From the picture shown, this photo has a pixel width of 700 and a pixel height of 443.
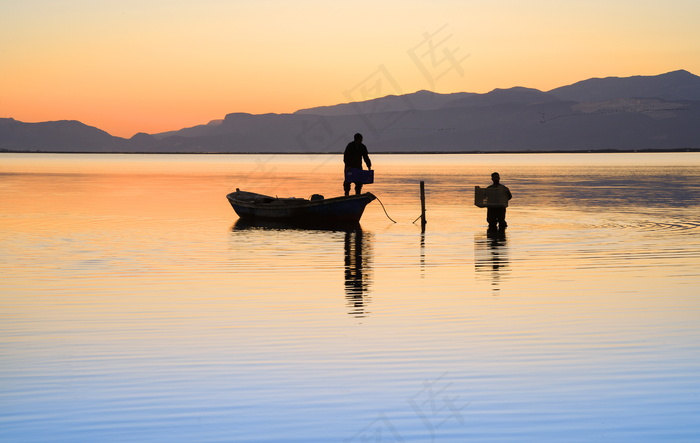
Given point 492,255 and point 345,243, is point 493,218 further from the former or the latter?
point 492,255

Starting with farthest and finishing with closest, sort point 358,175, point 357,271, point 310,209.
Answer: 1. point 310,209
2. point 358,175
3. point 357,271

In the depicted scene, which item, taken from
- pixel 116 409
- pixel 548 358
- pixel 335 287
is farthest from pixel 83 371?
pixel 335 287

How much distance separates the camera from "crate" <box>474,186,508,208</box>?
3219 cm

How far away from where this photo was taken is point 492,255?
24984mm

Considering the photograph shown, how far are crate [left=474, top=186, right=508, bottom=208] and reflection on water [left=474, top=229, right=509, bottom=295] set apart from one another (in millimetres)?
928

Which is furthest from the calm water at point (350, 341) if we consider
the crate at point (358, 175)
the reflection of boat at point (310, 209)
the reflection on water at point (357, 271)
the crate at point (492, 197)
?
the crate at point (358, 175)

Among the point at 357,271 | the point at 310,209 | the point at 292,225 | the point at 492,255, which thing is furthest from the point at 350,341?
the point at 292,225

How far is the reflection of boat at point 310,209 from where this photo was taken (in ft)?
112

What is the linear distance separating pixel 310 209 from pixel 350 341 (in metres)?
21.7

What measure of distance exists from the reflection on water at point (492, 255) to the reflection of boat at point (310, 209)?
16.4 ft

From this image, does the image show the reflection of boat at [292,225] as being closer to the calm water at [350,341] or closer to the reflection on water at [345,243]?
the reflection on water at [345,243]

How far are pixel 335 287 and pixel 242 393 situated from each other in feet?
28.9

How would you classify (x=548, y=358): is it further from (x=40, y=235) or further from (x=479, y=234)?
(x=40, y=235)

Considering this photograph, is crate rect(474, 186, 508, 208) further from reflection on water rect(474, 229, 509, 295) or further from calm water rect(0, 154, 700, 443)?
calm water rect(0, 154, 700, 443)
